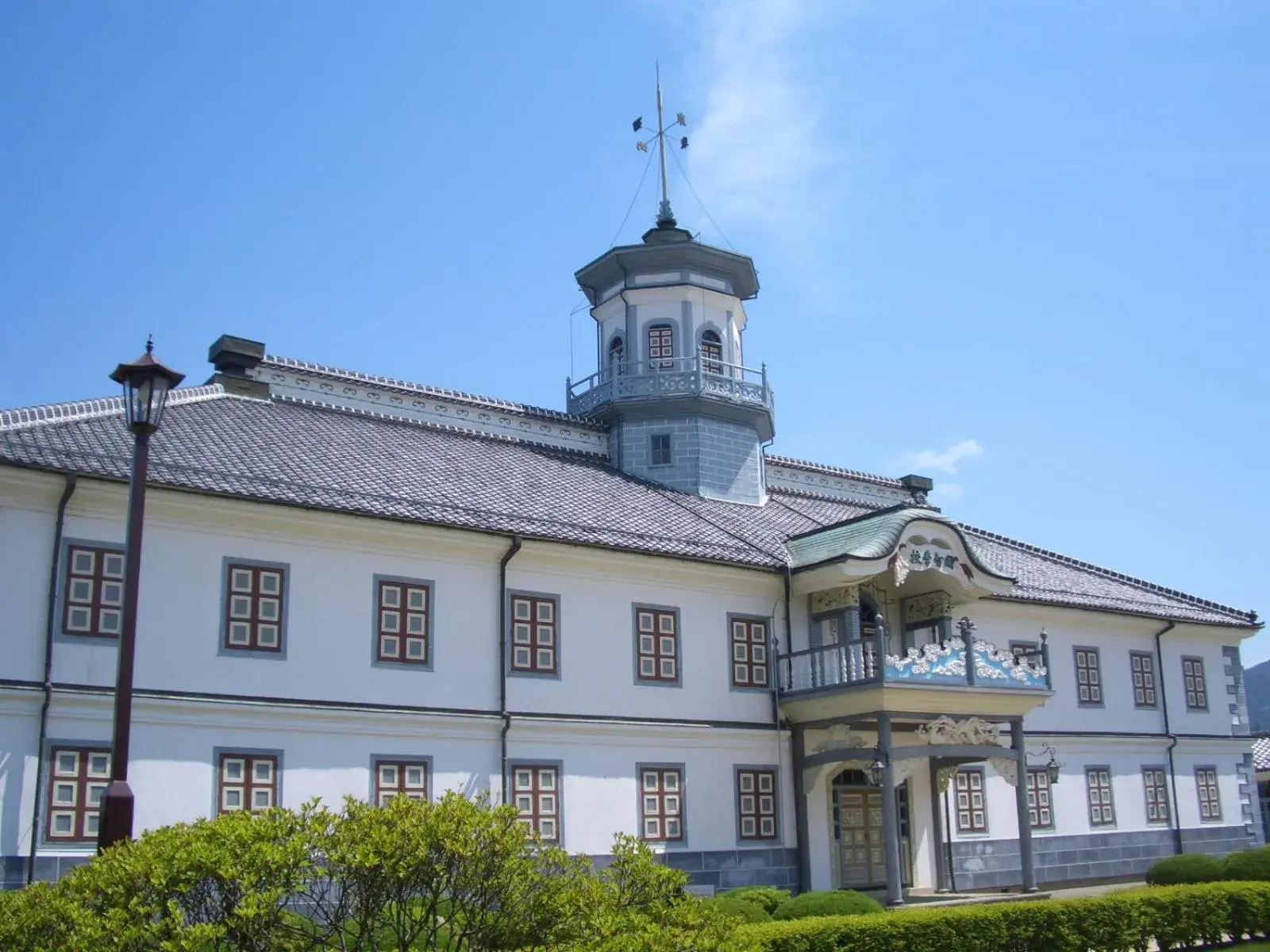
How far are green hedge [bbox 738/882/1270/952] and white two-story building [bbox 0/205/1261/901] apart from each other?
5993mm

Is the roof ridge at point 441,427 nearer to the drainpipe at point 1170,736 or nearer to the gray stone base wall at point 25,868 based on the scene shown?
the gray stone base wall at point 25,868

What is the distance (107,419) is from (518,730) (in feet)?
29.1

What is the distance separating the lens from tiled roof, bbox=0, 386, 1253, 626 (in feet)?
69.7

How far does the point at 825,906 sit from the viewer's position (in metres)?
20.3

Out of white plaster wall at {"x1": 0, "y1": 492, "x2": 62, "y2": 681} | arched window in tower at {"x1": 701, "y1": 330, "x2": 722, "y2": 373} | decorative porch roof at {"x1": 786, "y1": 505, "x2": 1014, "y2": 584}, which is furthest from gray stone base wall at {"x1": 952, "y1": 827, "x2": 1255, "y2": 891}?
white plaster wall at {"x1": 0, "y1": 492, "x2": 62, "y2": 681}

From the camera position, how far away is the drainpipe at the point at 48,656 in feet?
60.6

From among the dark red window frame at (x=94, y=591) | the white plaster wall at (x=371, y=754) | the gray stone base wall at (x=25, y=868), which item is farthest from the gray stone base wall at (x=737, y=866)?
the dark red window frame at (x=94, y=591)

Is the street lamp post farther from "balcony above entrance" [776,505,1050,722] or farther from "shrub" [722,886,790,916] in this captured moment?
"balcony above entrance" [776,505,1050,722]

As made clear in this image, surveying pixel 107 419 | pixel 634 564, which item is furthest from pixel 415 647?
pixel 107 419

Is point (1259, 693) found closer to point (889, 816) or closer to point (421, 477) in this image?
point (889, 816)

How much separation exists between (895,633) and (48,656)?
1795 cm

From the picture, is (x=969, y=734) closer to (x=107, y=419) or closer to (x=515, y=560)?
(x=515, y=560)

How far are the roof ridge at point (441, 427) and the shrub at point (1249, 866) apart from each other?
1672 cm

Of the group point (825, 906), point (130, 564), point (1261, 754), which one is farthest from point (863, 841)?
point (1261, 754)
